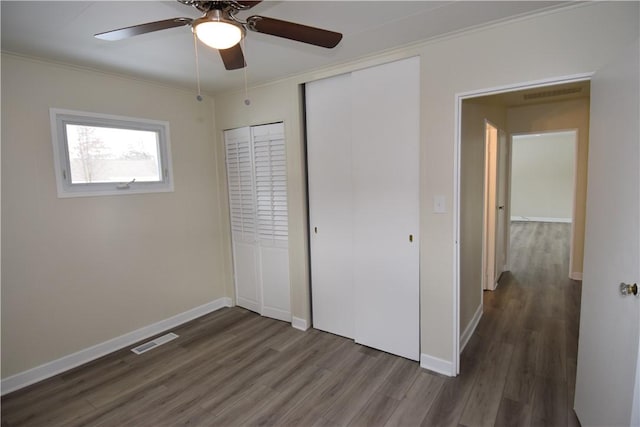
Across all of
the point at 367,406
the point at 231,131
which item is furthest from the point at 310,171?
the point at 367,406

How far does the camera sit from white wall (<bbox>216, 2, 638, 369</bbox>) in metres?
1.80

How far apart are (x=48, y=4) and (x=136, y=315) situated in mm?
2530

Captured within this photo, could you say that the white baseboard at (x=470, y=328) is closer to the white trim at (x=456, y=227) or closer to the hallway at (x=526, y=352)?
the hallway at (x=526, y=352)

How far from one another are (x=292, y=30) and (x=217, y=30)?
0.35 meters

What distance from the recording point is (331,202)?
119 inches

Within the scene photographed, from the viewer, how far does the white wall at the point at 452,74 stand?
5.91ft

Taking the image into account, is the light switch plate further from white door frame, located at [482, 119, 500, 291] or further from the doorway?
white door frame, located at [482, 119, 500, 291]

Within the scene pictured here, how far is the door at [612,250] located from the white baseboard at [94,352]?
11.1 ft

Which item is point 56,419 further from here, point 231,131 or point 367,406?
point 231,131

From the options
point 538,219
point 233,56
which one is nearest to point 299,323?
point 233,56

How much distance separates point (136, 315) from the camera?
3.10m

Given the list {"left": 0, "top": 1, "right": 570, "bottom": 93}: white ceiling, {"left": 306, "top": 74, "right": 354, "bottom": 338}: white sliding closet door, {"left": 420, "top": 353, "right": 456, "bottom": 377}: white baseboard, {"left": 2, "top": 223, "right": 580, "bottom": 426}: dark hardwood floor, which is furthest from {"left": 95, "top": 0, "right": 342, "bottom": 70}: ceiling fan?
{"left": 420, "top": 353, "right": 456, "bottom": 377}: white baseboard

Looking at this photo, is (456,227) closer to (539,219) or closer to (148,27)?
(148,27)

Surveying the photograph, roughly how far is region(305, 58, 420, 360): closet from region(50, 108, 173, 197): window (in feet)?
5.06
